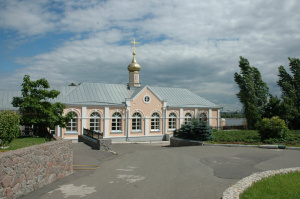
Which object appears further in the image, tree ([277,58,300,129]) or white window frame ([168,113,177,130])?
white window frame ([168,113,177,130])

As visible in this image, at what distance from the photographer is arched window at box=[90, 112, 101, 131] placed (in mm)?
26906

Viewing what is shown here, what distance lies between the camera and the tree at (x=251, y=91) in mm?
33625

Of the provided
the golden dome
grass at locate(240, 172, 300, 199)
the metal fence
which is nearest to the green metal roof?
the golden dome

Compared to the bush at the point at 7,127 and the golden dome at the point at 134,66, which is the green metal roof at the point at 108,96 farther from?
the bush at the point at 7,127

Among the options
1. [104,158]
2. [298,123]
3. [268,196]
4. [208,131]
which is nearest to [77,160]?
[104,158]

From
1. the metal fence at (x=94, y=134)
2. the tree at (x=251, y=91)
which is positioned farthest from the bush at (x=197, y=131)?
the tree at (x=251, y=91)

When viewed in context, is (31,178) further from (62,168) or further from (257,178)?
(257,178)

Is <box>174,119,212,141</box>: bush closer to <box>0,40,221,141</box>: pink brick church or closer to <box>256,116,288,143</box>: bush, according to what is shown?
<box>256,116,288,143</box>: bush

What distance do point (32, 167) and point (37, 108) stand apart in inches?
368

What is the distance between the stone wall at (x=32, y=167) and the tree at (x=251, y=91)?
28881 mm

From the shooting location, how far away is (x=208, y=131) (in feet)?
65.2

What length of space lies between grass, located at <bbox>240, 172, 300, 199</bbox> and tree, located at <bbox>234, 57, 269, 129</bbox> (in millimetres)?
26988

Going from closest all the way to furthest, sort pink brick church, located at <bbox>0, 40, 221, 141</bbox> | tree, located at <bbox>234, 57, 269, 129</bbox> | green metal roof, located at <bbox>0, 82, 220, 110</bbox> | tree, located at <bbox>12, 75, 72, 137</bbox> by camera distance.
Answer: tree, located at <bbox>12, 75, 72, 137</bbox>, pink brick church, located at <bbox>0, 40, 221, 141</bbox>, green metal roof, located at <bbox>0, 82, 220, 110</bbox>, tree, located at <bbox>234, 57, 269, 129</bbox>

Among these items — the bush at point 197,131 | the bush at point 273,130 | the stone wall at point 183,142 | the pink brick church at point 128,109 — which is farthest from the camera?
the pink brick church at point 128,109
